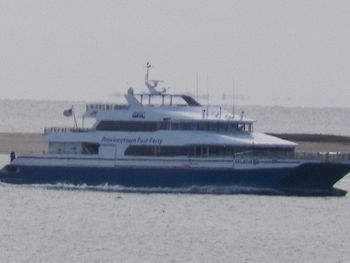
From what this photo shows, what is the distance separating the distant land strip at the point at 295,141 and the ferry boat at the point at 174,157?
32711 millimetres

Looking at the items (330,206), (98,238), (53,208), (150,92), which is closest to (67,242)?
(98,238)

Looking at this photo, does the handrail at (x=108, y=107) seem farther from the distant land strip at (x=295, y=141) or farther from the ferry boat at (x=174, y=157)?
the distant land strip at (x=295, y=141)

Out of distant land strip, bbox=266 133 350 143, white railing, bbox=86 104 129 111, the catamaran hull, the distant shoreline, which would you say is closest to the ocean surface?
the catamaran hull

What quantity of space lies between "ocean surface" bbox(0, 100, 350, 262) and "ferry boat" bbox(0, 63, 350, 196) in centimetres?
70

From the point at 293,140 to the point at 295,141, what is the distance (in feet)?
2.08

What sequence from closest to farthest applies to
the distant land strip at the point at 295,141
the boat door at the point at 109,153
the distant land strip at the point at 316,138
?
the boat door at the point at 109,153 → the distant land strip at the point at 295,141 → the distant land strip at the point at 316,138

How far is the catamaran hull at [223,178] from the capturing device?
86.7 m

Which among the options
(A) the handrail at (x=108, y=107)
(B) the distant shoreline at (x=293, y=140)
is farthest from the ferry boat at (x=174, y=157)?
(B) the distant shoreline at (x=293, y=140)

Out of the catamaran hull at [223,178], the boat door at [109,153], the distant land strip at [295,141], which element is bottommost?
the catamaran hull at [223,178]

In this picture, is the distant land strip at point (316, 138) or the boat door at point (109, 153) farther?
the distant land strip at point (316, 138)

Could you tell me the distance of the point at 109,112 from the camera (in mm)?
90312

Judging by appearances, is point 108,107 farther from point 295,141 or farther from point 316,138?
point 316,138

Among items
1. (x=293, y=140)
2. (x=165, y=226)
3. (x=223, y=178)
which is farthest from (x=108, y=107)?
(x=293, y=140)

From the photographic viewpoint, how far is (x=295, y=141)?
13775 centimetres
